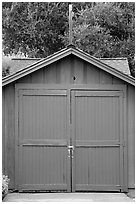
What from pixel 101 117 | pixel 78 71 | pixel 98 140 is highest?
pixel 78 71

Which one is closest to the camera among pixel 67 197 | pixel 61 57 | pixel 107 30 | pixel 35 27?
pixel 67 197

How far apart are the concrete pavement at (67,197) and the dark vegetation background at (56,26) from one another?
14.8 metres

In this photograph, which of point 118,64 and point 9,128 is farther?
point 118,64

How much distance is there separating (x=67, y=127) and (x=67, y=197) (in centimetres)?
164

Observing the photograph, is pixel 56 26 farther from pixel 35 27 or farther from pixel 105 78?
pixel 105 78

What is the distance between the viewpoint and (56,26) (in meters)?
26.2

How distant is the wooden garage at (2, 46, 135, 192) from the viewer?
11.0 m

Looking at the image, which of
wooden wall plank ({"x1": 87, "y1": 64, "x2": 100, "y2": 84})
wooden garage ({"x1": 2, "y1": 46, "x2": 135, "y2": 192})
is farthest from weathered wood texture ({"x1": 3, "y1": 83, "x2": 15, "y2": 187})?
wooden wall plank ({"x1": 87, "y1": 64, "x2": 100, "y2": 84})

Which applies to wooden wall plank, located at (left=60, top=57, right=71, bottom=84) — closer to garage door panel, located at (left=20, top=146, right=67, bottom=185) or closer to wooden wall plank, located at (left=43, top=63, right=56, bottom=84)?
wooden wall plank, located at (left=43, top=63, right=56, bottom=84)

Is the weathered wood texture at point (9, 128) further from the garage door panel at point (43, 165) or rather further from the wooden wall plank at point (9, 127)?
the garage door panel at point (43, 165)

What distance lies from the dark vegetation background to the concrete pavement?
14773mm

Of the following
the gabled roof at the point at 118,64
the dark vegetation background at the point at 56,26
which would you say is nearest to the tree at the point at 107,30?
the dark vegetation background at the point at 56,26

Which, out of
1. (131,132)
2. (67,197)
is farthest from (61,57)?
(67,197)

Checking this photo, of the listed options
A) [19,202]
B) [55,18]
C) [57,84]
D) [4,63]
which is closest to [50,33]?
[55,18]
